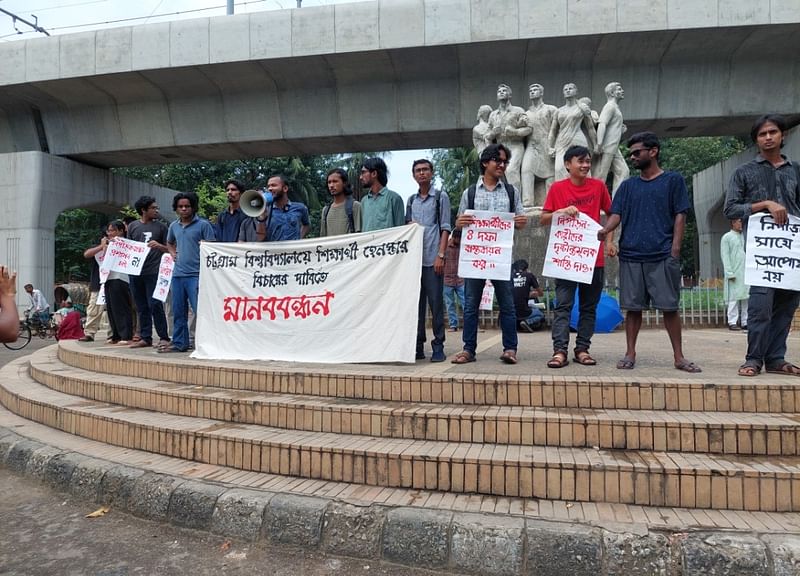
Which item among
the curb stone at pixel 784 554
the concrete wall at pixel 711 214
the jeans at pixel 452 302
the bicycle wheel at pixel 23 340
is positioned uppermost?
the concrete wall at pixel 711 214

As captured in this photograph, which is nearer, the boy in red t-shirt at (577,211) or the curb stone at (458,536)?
the curb stone at (458,536)

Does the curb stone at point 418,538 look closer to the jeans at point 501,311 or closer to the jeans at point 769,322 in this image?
the jeans at point 501,311

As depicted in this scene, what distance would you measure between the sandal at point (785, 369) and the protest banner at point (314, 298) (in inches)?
103

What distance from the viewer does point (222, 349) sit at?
527cm

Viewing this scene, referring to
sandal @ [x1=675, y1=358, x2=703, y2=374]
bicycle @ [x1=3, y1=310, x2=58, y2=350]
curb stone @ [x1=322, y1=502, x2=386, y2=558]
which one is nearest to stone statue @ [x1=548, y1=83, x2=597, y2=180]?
sandal @ [x1=675, y1=358, x2=703, y2=374]

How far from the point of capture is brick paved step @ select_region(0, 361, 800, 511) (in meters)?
2.69

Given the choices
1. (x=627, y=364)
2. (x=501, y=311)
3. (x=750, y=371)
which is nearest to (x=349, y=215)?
(x=501, y=311)

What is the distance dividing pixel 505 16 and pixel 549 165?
12.3 feet

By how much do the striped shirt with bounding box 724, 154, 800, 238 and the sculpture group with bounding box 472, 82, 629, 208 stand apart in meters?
7.02

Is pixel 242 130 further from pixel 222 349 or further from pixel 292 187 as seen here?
pixel 292 187

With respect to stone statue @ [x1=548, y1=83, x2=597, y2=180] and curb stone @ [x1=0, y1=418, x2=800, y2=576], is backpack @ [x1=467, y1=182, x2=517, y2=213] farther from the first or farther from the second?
stone statue @ [x1=548, y1=83, x2=597, y2=180]

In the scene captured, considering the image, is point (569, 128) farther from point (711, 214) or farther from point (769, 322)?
point (711, 214)

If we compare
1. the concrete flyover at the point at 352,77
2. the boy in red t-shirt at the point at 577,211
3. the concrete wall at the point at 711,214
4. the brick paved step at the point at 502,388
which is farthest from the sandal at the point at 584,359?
the concrete wall at the point at 711,214

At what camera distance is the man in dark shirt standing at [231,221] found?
6074mm
